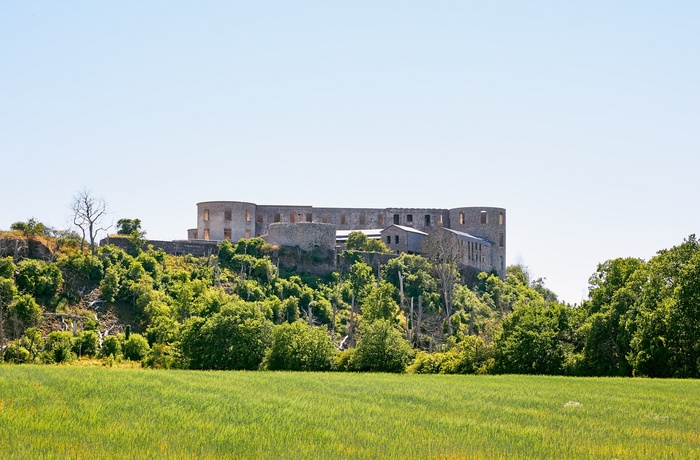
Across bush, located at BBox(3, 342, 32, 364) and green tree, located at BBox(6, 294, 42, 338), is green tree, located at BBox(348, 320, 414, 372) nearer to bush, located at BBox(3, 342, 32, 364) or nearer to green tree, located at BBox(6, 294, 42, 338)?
bush, located at BBox(3, 342, 32, 364)

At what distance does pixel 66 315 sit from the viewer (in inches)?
2387

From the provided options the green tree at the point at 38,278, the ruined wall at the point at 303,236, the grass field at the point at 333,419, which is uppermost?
the ruined wall at the point at 303,236

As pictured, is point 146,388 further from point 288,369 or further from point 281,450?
point 288,369

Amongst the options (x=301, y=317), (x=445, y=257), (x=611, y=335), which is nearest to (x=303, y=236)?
(x=445, y=257)

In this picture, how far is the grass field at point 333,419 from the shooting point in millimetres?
18516

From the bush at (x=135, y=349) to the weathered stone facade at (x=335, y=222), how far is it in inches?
1144

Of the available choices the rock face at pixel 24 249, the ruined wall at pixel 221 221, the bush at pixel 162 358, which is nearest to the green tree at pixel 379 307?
the bush at pixel 162 358

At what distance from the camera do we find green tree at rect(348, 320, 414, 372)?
52875mm

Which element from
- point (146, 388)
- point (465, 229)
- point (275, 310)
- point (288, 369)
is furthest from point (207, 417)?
point (465, 229)

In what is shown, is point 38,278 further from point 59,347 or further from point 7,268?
point 59,347

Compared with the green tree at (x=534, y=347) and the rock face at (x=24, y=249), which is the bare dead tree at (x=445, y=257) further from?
the rock face at (x=24, y=249)

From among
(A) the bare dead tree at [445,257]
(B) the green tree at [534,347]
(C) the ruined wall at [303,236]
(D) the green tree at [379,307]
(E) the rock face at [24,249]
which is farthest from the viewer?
(C) the ruined wall at [303,236]

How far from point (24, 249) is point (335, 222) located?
130 feet

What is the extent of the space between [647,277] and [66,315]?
36333 mm
